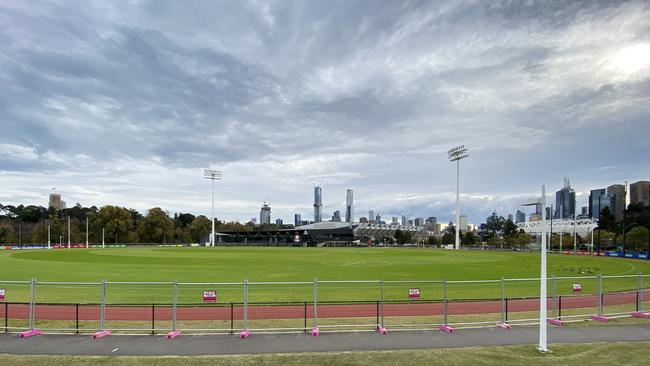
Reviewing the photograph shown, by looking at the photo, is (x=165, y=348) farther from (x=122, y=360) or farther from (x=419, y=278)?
(x=419, y=278)

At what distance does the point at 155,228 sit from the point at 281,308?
179377 mm

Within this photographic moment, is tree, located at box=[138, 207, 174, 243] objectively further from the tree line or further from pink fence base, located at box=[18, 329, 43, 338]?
pink fence base, located at box=[18, 329, 43, 338]

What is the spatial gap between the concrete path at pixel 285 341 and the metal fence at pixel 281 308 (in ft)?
2.70

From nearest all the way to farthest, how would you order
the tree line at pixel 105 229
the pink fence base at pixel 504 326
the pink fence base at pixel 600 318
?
the pink fence base at pixel 504 326, the pink fence base at pixel 600 318, the tree line at pixel 105 229

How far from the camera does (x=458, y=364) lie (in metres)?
13.3

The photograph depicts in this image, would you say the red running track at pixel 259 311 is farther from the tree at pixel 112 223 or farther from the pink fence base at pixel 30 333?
the tree at pixel 112 223

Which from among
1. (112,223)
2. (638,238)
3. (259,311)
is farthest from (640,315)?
(112,223)

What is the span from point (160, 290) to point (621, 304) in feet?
94.0

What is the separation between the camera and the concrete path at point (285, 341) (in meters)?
14.9

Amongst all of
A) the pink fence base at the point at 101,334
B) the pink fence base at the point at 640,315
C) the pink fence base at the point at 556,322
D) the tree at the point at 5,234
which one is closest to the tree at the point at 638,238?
the pink fence base at the point at 640,315

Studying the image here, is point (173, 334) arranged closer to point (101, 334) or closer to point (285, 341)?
point (101, 334)

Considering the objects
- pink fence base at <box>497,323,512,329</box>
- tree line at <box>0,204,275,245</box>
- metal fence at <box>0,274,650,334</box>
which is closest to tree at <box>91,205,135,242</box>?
tree line at <box>0,204,275,245</box>

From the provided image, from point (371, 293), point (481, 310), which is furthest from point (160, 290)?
point (481, 310)

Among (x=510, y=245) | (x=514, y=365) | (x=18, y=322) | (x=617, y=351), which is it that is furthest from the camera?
(x=510, y=245)
